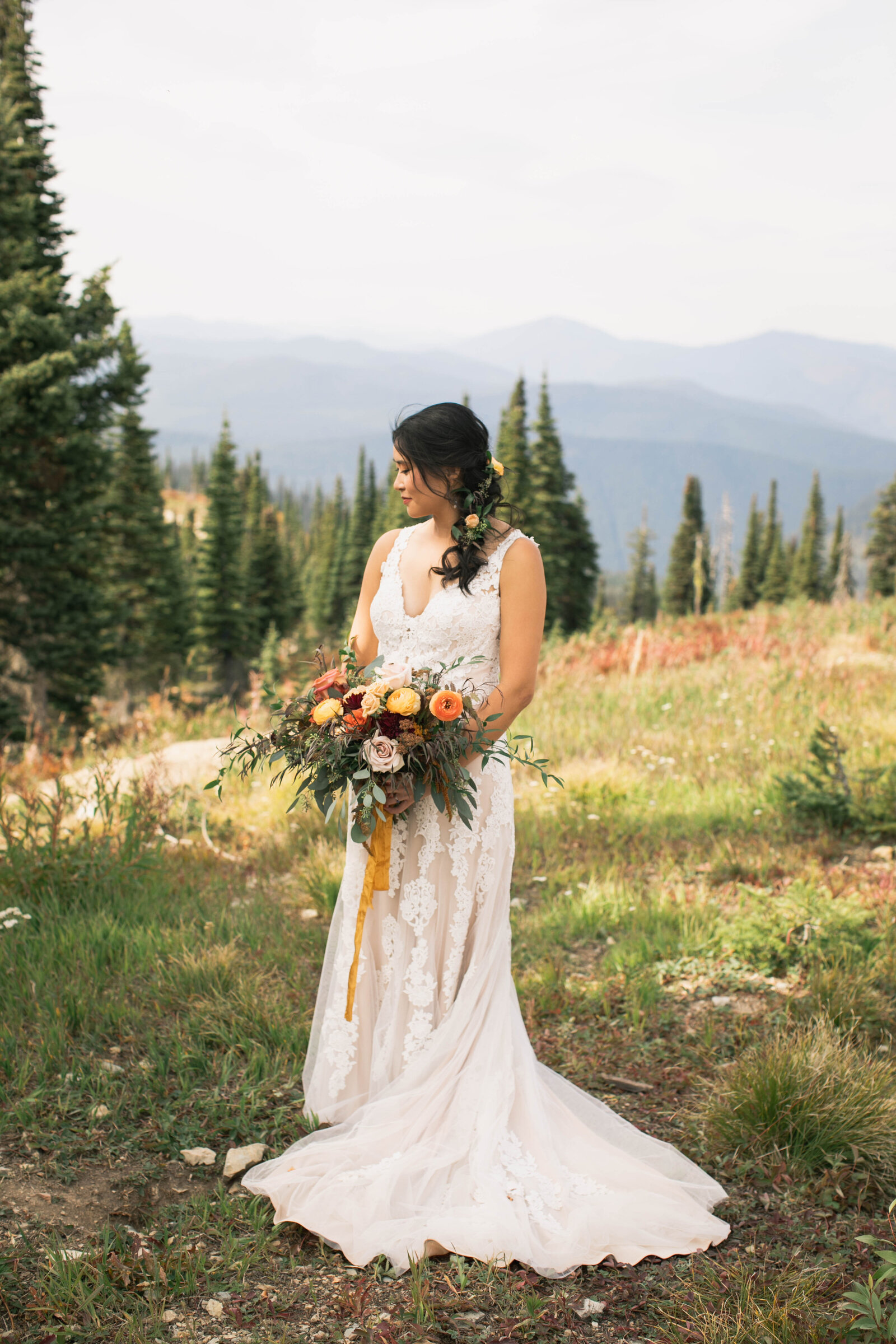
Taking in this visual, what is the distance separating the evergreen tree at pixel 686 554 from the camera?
7162 cm

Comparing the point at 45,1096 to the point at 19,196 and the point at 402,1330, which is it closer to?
the point at 402,1330

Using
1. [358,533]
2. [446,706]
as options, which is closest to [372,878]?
[446,706]

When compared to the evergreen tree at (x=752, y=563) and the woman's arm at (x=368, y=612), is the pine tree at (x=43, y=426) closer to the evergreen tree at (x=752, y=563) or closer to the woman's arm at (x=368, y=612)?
the woman's arm at (x=368, y=612)

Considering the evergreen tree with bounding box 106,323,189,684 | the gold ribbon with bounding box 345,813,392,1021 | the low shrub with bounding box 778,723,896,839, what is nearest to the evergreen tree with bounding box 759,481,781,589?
the evergreen tree with bounding box 106,323,189,684

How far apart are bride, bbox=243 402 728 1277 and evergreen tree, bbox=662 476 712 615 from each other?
6899cm

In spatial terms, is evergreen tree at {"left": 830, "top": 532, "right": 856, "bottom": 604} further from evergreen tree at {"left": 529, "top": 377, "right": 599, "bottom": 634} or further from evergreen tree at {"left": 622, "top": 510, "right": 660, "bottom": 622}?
evergreen tree at {"left": 529, "top": 377, "right": 599, "bottom": 634}

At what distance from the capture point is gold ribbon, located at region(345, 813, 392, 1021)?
3570 mm

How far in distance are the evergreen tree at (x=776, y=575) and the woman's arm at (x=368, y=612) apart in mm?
83126

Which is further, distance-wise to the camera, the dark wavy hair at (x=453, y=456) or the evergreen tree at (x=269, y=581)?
the evergreen tree at (x=269, y=581)

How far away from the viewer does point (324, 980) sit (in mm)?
3871

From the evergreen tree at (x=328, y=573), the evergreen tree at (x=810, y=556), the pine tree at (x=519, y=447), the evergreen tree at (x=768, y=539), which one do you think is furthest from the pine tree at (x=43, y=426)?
the evergreen tree at (x=768, y=539)

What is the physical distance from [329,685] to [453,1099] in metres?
1.68

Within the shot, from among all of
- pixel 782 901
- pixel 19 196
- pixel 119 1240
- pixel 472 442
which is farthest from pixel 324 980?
pixel 19 196

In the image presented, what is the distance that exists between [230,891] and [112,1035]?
1701mm
